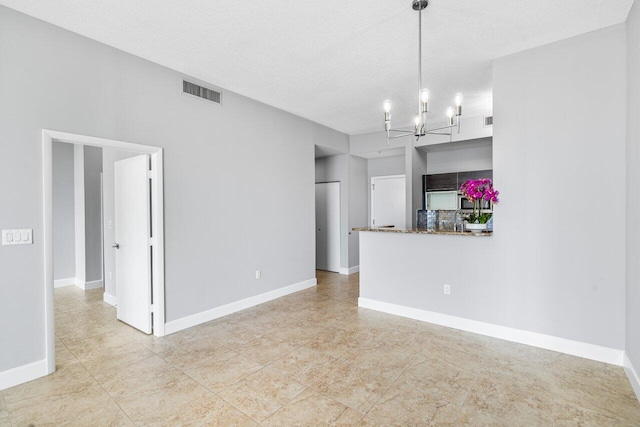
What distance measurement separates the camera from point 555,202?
9.81ft

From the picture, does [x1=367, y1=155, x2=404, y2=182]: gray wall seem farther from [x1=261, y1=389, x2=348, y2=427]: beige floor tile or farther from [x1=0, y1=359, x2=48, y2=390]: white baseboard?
[x1=0, y1=359, x2=48, y2=390]: white baseboard

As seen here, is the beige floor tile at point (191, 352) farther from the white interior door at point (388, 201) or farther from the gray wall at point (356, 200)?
the white interior door at point (388, 201)

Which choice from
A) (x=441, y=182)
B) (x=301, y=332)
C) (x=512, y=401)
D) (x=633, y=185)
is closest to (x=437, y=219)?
(x=441, y=182)

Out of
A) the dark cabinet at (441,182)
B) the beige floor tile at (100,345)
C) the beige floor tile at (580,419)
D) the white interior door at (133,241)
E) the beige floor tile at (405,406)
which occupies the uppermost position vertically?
the dark cabinet at (441,182)

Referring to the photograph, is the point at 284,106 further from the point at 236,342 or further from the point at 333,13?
the point at 236,342

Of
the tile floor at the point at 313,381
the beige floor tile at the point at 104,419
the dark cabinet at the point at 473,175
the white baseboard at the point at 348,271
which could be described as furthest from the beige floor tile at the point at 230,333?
the dark cabinet at the point at 473,175

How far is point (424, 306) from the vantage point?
12.7 feet

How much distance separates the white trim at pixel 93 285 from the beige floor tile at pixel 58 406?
3655 millimetres

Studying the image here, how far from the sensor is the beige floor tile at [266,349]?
2918 mm

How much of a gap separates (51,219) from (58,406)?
1472mm

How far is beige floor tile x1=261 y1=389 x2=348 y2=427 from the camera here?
79.4 inches

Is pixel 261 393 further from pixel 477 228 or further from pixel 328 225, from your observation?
pixel 328 225

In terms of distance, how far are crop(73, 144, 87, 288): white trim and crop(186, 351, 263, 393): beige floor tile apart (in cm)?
404

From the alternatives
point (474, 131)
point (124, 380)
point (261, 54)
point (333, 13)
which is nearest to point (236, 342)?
point (124, 380)
